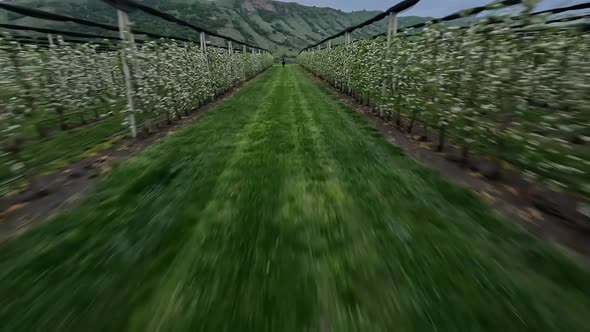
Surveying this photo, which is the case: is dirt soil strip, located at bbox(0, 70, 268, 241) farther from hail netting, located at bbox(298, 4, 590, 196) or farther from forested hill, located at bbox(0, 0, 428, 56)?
forested hill, located at bbox(0, 0, 428, 56)

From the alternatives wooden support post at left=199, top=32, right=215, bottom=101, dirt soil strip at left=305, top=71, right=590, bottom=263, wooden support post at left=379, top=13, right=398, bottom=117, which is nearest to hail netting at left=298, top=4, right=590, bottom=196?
dirt soil strip at left=305, top=71, right=590, bottom=263

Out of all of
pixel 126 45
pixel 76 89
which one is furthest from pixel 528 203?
pixel 76 89

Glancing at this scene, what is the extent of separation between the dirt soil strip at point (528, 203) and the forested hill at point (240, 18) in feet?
199

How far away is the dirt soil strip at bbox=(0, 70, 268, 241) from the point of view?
8.41 ft

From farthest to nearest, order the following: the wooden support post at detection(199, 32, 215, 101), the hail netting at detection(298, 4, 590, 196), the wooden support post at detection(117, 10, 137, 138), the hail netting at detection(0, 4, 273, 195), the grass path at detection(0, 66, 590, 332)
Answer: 1. the wooden support post at detection(199, 32, 215, 101)
2. the wooden support post at detection(117, 10, 137, 138)
3. the hail netting at detection(0, 4, 273, 195)
4. the hail netting at detection(298, 4, 590, 196)
5. the grass path at detection(0, 66, 590, 332)

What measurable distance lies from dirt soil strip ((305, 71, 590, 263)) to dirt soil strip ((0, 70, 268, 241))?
4.04m

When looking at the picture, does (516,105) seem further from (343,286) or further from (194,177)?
(194,177)

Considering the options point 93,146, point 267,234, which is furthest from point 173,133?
point 267,234

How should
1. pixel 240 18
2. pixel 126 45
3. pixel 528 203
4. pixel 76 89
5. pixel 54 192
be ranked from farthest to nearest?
1. pixel 240 18
2. pixel 76 89
3. pixel 126 45
4. pixel 54 192
5. pixel 528 203

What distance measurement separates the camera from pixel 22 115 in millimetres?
3309

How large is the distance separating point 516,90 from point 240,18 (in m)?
131

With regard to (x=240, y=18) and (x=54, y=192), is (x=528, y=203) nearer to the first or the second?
(x=54, y=192)

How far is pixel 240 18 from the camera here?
11788cm

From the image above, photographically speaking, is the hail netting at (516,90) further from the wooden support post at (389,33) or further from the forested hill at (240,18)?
the forested hill at (240,18)
